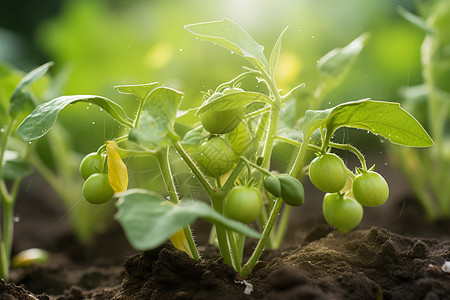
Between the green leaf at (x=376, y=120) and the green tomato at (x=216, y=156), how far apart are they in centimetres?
11

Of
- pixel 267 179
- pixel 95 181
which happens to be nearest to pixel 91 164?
pixel 95 181

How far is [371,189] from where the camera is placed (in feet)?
2.24

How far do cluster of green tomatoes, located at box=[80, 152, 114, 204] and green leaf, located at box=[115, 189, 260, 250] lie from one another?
143 millimetres

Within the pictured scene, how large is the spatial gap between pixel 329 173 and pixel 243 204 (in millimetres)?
126

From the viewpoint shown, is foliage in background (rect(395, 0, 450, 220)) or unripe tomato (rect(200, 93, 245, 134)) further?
foliage in background (rect(395, 0, 450, 220))

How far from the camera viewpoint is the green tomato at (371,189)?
2.24 ft

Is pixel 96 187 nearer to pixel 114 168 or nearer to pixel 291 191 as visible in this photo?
pixel 114 168

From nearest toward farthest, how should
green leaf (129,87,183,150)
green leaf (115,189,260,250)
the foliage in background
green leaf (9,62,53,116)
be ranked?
green leaf (115,189,260,250), green leaf (129,87,183,150), green leaf (9,62,53,116), the foliage in background

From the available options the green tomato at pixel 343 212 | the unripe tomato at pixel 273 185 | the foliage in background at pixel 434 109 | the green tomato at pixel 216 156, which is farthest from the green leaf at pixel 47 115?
the foliage in background at pixel 434 109

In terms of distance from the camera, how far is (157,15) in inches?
94.1

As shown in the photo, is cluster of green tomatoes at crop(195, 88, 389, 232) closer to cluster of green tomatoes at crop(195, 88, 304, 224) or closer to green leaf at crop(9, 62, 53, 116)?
cluster of green tomatoes at crop(195, 88, 304, 224)

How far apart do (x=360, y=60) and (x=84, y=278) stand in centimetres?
151

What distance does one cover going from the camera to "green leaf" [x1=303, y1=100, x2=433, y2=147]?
662 millimetres

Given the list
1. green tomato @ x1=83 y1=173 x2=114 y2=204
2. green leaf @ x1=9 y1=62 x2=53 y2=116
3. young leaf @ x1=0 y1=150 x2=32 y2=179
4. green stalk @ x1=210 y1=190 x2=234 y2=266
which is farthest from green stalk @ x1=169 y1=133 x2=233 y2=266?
young leaf @ x1=0 y1=150 x2=32 y2=179
